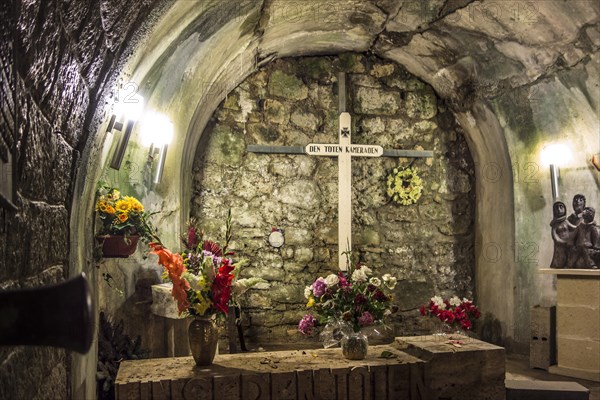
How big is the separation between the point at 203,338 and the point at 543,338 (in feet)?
11.4

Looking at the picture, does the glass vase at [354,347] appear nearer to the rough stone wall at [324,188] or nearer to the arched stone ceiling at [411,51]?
the arched stone ceiling at [411,51]

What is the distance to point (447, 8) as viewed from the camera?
476 cm

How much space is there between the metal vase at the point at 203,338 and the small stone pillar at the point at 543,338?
3395mm

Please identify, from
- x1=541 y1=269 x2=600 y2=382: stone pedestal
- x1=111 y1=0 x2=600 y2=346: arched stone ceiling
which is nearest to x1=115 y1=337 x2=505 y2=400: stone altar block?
x1=111 y1=0 x2=600 y2=346: arched stone ceiling

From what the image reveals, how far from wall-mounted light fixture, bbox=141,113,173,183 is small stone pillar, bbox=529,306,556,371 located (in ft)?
11.3

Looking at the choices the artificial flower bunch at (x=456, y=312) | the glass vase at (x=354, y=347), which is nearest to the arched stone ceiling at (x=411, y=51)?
the glass vase at (x=354, y=347)

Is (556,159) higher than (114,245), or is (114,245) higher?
(556,159)

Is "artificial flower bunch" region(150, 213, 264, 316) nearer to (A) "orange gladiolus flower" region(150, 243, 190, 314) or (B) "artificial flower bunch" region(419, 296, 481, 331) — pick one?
(A) "orange gladiolus flower" region(150, 243, 190, 314)

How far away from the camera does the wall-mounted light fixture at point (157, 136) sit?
3.80 meters

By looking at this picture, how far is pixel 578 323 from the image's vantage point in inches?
187

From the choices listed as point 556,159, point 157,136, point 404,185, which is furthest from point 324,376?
point 404,185

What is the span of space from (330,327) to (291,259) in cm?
288

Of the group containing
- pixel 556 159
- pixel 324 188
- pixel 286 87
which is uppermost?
pixel 286 87

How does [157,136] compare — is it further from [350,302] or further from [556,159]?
[556,159]
